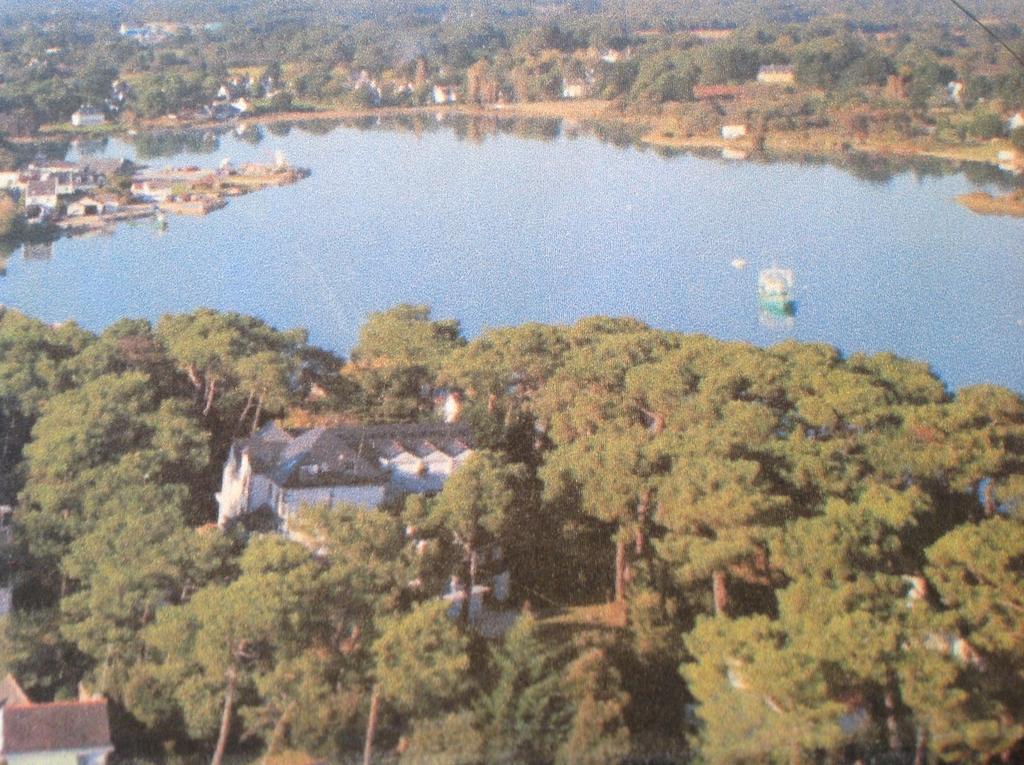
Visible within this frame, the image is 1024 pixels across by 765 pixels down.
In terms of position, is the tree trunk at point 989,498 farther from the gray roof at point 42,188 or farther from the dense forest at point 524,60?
the gray roof at point 42,188

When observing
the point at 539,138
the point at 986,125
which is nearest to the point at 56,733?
the point at 986,125

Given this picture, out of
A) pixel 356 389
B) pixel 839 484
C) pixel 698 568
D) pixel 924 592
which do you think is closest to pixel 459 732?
pixel 698 568

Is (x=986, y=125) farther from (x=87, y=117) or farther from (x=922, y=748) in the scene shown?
(x=87, y=117)

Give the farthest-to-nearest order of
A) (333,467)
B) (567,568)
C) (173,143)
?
1. (173,143)
2. (333,467)
3. (567,568)

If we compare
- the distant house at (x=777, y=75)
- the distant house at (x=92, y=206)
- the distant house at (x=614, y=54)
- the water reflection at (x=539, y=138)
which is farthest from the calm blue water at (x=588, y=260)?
the distant house at (x=614, y=54)

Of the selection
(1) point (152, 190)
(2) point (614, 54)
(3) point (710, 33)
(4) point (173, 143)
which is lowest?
(4) point (173, 143)
